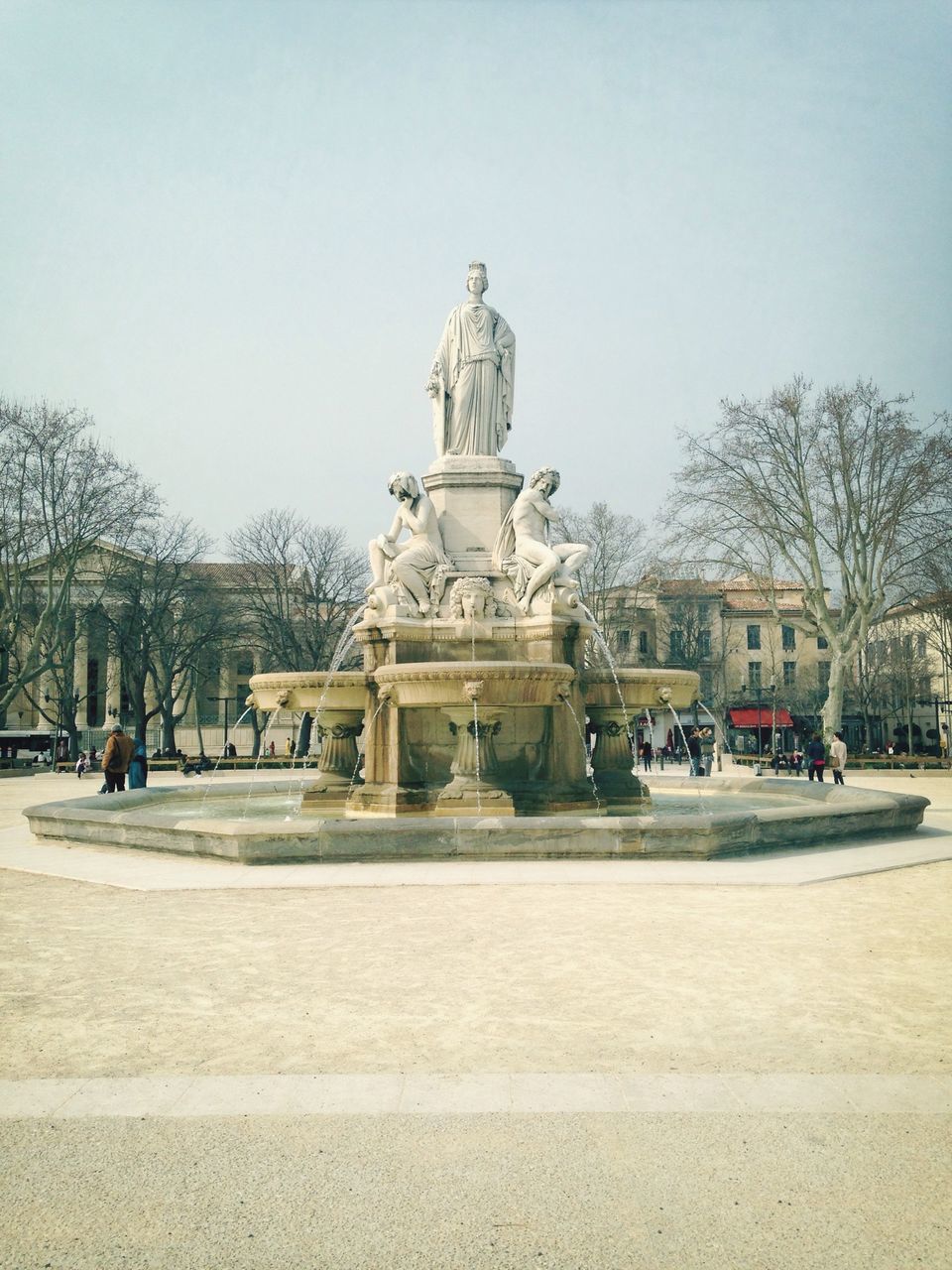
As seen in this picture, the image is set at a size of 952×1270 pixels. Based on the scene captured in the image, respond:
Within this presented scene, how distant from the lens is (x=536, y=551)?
15.2 metres

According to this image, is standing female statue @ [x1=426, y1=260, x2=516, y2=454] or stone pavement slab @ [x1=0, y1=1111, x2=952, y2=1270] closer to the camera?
stone pavement slab @ [x1=0, y1=1111, x2=952, y2=1270]

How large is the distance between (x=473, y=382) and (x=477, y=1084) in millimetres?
13676

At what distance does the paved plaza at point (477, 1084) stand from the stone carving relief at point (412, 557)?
6504 mm

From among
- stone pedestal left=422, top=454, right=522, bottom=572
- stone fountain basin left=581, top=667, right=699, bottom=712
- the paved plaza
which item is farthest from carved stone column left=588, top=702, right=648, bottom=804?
the paved plaza

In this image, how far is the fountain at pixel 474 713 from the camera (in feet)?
38.3

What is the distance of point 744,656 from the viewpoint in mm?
83938

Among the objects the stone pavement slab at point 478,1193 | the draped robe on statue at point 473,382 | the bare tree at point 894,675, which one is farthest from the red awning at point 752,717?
the stone pavement slab at point 478,1193

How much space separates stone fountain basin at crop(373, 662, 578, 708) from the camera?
13.1 m

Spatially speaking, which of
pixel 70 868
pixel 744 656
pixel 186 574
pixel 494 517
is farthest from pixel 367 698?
pixel 744 656

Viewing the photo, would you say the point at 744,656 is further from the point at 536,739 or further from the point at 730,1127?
the point at 730,1127

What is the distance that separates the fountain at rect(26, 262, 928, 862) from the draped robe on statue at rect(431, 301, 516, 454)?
0.03m

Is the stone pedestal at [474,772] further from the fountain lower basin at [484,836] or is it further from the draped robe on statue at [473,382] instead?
the draped robe on statue at [473,382]

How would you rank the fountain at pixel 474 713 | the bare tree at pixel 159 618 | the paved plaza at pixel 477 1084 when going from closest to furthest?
the paved plaza at pixel 477 1084, the fountain at pixel 474 713, the bare tree at pixel 159 618

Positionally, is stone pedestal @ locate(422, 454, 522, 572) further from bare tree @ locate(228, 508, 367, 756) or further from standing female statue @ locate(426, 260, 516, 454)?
bare tree @ locate(228, 508, 367, 756)
